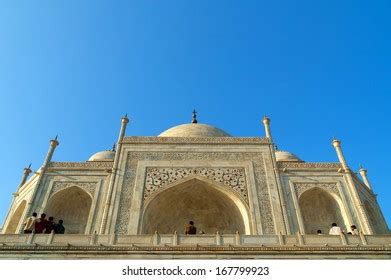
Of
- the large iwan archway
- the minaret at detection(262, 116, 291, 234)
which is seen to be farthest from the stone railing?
the large iwan archway

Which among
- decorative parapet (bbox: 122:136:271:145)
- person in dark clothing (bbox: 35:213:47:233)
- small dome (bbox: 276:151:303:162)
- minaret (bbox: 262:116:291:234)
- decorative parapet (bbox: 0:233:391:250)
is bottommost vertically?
decorative parapet (bbox: 0:233:391:250)

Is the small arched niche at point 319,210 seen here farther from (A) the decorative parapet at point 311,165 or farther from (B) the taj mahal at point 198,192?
(A) the decorative parapet at point 311,165

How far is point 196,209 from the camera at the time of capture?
503 inches

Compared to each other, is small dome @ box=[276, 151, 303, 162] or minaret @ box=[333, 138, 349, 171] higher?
small dome @ box=[276, 151, 303, 162]

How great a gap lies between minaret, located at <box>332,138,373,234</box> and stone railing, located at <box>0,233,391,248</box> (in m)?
2.24

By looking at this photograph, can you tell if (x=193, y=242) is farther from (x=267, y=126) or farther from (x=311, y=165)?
(x=267, y=126)

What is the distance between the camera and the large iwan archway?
11.6m

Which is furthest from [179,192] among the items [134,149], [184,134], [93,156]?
[93,156]

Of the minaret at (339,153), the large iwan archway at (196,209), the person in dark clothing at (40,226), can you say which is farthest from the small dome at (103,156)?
the minaret at (339,153)

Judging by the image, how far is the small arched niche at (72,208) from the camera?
480 inches

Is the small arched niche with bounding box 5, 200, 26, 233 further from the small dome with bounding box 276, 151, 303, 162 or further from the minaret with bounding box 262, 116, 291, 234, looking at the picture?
the small dome with bounding box 276, 151, 303, 162

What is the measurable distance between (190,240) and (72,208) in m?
5.81
